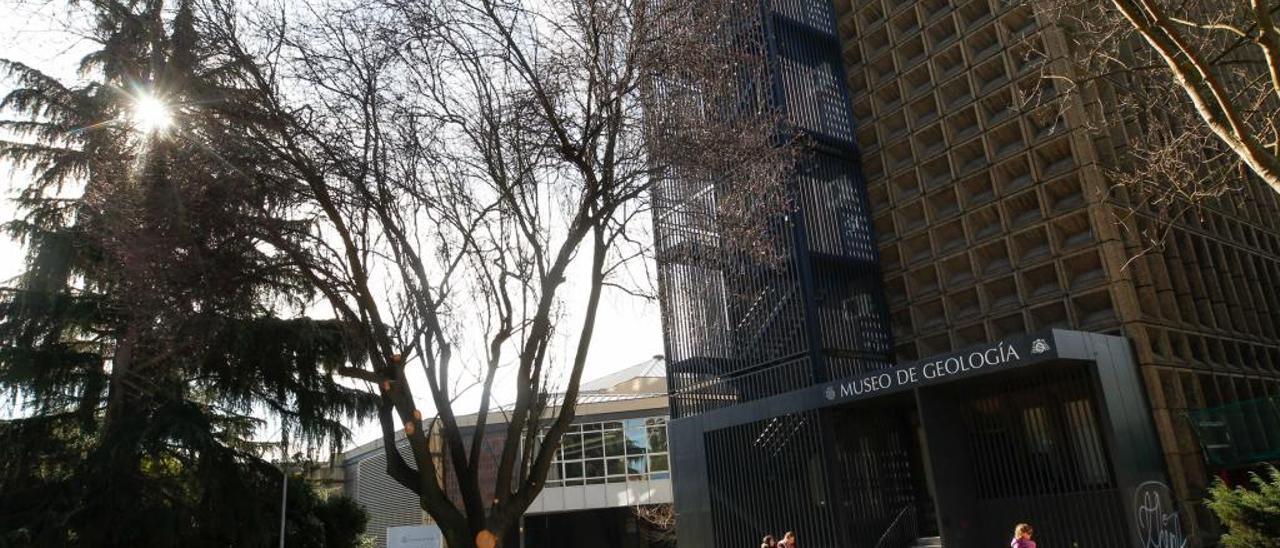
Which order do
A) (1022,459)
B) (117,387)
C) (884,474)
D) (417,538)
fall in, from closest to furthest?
(117,387), (1022,459), (884,474), (417,538)

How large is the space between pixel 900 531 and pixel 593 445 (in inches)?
988

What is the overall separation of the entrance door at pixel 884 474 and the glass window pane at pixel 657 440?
76.4 feet

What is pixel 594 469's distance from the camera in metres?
41.0

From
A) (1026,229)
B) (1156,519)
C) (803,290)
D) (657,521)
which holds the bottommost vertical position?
(1156,519)

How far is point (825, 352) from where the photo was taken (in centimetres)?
1842

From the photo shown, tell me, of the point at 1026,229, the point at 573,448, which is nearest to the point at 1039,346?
the point at 1026,229

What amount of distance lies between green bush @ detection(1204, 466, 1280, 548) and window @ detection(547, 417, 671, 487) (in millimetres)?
30806

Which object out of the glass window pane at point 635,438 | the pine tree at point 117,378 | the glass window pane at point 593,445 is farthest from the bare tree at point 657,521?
the pine tree at point 117,378

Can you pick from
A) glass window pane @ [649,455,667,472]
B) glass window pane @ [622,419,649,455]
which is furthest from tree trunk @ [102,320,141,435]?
glass window pane @ [649,455,667,472]

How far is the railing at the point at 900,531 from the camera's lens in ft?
56.4

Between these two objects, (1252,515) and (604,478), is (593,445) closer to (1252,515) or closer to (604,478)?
(604,478)

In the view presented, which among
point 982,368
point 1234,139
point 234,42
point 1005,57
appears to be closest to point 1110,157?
point 1005,57

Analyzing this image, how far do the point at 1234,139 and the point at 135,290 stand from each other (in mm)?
9211

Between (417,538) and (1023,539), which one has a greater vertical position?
(417,538)
